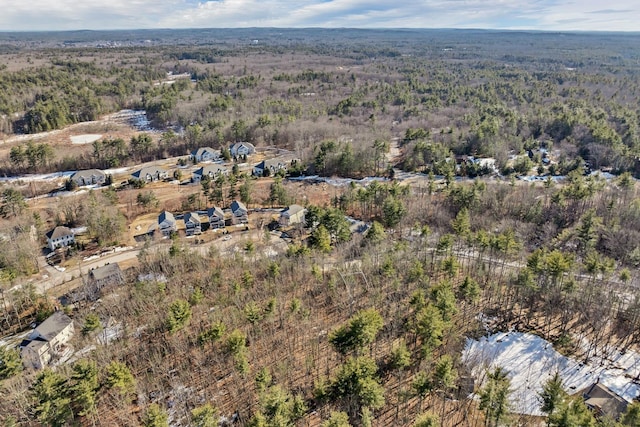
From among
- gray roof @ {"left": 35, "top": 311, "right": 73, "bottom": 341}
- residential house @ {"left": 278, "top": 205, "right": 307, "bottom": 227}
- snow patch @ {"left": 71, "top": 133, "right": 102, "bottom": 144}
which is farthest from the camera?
snow patch @ {"left": 71, "top": 133, "right": 102, "bottom": 144}

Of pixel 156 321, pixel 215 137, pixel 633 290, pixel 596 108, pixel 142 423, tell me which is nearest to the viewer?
pixel 142 423

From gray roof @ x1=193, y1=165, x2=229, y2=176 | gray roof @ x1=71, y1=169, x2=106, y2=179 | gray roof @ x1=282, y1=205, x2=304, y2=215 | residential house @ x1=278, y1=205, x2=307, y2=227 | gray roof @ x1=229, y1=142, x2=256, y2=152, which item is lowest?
residential house @ x1=278, y1=205, x2=307, y2=227

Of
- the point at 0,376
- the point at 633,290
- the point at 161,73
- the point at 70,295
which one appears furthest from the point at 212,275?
the point at 161,73

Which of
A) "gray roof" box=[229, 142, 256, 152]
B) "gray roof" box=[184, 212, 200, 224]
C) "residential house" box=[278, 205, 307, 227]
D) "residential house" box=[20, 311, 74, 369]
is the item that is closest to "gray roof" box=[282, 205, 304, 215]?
"residential house" box=[278, 205, 307, 227]

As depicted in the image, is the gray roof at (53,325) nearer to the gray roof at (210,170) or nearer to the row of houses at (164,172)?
the row of houses at (164,172)

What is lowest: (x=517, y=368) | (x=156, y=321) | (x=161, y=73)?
(x=517, y=368)

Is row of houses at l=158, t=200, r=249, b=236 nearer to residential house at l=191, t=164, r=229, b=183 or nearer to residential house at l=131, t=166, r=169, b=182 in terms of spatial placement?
residential house at l=191, t=164, r=229, b=183

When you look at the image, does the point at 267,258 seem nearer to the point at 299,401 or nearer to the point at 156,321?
the point at 156,321
